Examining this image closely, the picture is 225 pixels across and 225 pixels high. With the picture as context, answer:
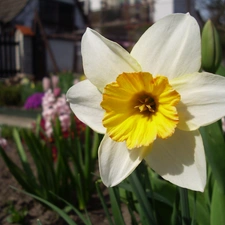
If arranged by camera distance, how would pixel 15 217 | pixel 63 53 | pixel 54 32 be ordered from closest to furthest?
pixel 15 217 < pixel 63 53 < pixel 54 32

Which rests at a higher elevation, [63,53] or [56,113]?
[56,113]

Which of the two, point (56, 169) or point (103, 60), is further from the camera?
point (56, 169)

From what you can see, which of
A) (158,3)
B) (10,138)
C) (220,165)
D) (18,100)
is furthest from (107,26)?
(220,165)

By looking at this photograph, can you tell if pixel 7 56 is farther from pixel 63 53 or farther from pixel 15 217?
pixel 15 217

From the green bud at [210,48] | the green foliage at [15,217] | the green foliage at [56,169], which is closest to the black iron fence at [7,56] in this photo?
the green foliage at [56,169]

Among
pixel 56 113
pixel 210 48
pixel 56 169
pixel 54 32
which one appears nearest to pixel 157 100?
pixel 210 48

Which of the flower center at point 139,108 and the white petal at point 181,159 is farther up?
the flower center at point 139,108

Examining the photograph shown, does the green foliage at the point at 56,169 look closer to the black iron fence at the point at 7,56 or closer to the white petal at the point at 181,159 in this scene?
the white petal at the point at 181,159
